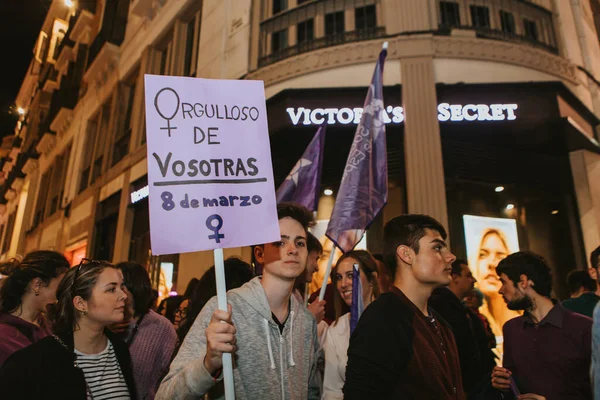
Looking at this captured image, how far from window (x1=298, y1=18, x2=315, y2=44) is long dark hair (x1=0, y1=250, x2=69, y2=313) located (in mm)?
6852

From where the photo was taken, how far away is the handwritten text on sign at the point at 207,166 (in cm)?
169

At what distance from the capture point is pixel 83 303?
226 cm

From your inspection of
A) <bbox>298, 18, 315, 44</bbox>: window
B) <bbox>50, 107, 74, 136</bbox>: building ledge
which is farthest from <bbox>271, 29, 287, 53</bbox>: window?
<bbox>50, 107, 74, 136</bbox>: building ledge

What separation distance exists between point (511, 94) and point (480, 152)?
3.86 feet

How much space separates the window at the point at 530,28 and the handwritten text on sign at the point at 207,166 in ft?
27.6

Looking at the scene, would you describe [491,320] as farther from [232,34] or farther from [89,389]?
[232,34]

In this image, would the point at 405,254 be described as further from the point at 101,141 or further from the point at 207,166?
the point at 101,141

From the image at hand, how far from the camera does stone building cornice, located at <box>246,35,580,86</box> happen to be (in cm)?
741

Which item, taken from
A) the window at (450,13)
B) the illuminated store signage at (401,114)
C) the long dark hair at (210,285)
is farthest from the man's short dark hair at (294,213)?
the window at (450,13)

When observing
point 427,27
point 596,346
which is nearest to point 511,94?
point 427,27

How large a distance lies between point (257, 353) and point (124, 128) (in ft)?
47.6

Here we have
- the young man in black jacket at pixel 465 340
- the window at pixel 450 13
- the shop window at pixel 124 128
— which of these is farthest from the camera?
the shop window at pixel 124 128

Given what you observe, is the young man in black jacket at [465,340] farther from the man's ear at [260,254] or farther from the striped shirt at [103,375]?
the striped shirt at [103,375]

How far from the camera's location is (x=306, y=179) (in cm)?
437
